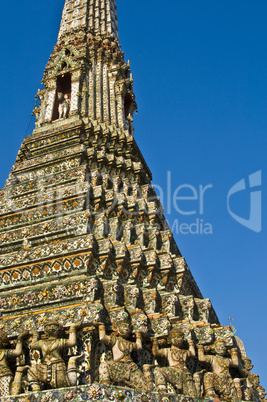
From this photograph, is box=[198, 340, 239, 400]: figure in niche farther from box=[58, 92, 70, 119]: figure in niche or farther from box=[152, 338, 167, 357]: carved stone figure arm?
box=[58, 92, 70, 119]: figure in niche

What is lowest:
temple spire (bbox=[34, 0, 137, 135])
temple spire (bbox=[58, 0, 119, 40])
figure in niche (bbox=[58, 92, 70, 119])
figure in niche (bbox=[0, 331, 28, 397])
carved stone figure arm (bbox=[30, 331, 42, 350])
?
figure in niche (bbox=[0, 331, 28, 397])

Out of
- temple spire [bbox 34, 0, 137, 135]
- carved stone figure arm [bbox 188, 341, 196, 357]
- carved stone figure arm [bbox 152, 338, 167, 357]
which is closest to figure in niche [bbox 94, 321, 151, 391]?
carved stone figure arm [bbox 152, 338, 167, 357]

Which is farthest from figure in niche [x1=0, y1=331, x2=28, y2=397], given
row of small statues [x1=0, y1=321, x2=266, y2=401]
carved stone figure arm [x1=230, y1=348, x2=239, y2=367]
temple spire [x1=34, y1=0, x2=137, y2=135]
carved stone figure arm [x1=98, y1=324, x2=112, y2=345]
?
temple spire [x1=34, y1=0, x2=137, y2=135]

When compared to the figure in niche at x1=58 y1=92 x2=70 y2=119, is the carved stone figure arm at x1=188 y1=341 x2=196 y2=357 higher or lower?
lower

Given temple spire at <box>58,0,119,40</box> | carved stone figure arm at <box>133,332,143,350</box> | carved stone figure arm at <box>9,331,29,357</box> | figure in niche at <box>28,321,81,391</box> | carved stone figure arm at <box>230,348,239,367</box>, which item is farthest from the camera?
temple spire at <box>58,0,119,40</box>

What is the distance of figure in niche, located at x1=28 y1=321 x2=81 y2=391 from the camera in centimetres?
851

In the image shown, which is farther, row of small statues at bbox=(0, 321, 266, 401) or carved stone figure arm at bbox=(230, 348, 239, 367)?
carved stone figure arm at bbox=(230, 348, 239, 367)

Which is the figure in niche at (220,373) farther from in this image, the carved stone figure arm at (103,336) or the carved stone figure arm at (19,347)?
the carved stone figure arm at (19,347)

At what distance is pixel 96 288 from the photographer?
1034 centimetres

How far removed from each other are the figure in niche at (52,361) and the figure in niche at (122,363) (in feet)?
1.86

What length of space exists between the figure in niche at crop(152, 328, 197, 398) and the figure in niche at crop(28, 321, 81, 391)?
170 cm

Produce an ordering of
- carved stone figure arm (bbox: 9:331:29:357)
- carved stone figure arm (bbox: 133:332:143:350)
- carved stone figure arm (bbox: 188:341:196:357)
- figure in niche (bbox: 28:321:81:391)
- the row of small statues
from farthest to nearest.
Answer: carved stone figure arm (bbox: 188:341:196:357) < carved stone figure arm (bbox: 133:332:143:350) < carved stone figure arm (bbox: 9:331:29:357) < the row of small statues < figure in niche (bbox: 28:321:81:391)

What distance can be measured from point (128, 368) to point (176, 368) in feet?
4.44

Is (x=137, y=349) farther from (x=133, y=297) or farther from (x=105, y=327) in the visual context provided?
(x=133, y=297)
